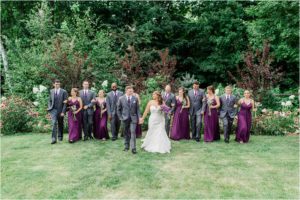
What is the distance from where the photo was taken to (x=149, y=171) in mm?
8656

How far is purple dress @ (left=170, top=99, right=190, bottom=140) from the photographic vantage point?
12.9 meters

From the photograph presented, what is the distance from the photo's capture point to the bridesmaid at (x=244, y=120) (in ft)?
40.2

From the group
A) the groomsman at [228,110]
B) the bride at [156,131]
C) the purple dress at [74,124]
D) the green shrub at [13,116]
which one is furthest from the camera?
the green shrub at [13,116]

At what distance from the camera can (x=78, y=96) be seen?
42.1 feet

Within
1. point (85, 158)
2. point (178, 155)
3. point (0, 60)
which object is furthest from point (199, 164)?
point (0, 60)

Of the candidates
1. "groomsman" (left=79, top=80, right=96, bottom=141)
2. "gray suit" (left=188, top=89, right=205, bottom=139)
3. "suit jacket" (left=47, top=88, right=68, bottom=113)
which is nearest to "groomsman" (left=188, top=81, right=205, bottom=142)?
"gray suit" (left=188, top=89, right=205, bottom=139)

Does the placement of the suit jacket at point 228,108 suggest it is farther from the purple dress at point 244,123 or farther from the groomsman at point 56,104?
the groomsman at point 56,104

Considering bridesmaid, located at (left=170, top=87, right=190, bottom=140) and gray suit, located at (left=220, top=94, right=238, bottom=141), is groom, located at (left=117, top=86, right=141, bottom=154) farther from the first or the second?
gray suit, located at (left=220, top=94, right=238, bottom=141)

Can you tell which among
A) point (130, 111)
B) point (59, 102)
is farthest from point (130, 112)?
point (59, 102)

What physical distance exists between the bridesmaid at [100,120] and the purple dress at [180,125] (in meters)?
2.20

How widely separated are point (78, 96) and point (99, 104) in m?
0.75

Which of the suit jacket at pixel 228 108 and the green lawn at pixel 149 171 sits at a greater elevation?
the suit jacket at pixel 228 108

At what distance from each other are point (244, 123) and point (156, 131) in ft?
10.2

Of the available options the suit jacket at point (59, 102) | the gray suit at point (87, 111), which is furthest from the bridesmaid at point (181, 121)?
the suit jacket at point (59, 102)
